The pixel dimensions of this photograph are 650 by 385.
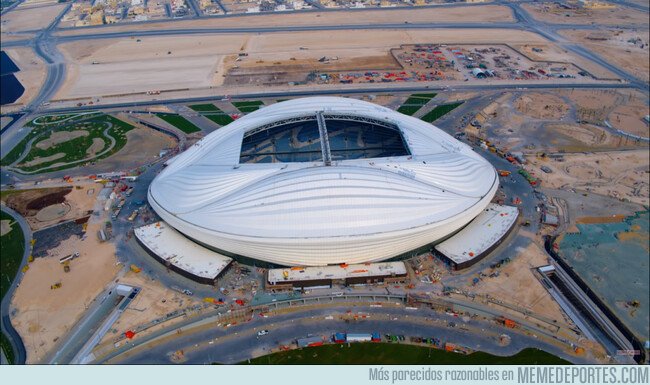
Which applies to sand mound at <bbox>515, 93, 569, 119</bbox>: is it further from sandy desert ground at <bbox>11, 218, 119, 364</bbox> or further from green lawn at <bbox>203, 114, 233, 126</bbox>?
sandy desert ground at <bbox>11, 218, 119, 364</bbox>

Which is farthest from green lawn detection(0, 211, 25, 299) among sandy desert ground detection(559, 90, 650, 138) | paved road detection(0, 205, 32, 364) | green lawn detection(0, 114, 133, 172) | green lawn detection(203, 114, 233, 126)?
sandy desert ground detection(559, 90, 650, 138)

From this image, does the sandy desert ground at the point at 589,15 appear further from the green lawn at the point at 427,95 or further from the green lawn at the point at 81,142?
the green lawn at the point at 81,142

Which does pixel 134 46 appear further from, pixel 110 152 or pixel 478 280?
pixel 478 280

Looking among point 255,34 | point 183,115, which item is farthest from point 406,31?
point 183,115

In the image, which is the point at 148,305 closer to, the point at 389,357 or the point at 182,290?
the point at 182,290

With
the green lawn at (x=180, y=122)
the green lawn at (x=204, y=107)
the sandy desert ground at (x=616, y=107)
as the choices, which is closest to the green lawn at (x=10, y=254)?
the green lawn at (x=180, y=122)
